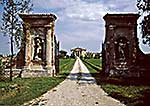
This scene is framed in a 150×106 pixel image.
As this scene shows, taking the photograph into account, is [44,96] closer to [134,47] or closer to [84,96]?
[84,96]

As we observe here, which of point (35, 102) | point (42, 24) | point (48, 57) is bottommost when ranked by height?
point (35, 102)

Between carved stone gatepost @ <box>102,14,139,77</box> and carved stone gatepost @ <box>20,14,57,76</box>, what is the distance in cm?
442

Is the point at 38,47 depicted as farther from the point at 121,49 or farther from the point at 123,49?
the point at 123,49

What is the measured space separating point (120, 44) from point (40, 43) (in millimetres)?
6463

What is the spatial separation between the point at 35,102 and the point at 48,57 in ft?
50.1

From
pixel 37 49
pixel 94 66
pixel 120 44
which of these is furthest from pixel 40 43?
pixel 94 66

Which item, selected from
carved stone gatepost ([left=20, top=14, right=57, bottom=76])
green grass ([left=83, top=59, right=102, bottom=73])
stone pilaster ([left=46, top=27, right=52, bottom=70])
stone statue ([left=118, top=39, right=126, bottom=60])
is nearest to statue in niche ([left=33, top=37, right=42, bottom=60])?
carved stone gatepost ([left=20, top=14, right=57, bottom=76])

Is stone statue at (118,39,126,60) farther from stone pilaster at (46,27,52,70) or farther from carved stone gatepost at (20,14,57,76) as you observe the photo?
stone pilaster at (46,27,52,70)

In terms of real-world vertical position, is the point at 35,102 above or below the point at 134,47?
below

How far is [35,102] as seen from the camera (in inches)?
584

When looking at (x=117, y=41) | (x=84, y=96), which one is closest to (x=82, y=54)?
(x=117, y=41)

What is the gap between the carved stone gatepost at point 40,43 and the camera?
29578 mm

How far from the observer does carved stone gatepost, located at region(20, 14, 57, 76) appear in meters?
29.6

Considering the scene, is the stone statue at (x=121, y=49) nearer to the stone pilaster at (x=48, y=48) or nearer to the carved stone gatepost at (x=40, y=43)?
the carved stone gatepost at (x=40, y=43)
